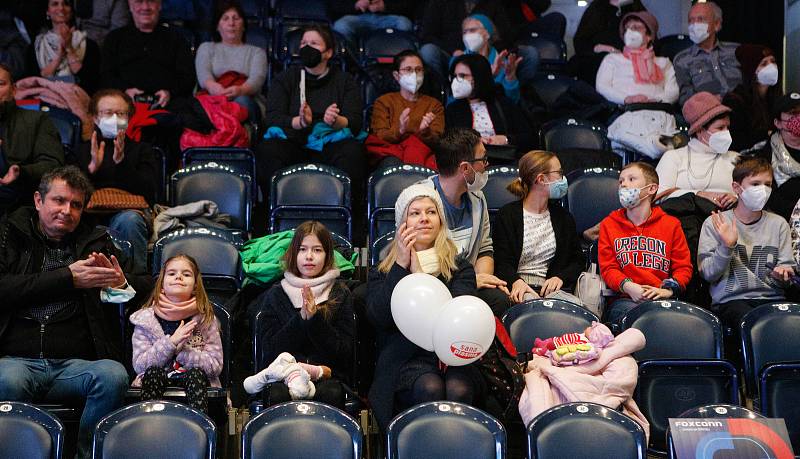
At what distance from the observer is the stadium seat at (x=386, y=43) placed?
8.49 m

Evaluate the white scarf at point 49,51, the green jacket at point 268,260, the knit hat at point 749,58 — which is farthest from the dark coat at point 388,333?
the white scarf at point 49,51

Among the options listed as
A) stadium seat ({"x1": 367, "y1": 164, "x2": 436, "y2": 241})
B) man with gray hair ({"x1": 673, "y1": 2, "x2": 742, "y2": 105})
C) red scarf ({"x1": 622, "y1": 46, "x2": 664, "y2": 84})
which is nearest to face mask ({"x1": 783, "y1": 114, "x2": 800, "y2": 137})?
man with gray hair ({"x1": 673, "y1": 2, "x2": 742, "y2": 105})

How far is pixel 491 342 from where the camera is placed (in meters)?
4.40

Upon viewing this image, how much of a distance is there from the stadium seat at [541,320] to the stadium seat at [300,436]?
1.11 meters

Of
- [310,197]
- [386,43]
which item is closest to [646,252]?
[310,197]

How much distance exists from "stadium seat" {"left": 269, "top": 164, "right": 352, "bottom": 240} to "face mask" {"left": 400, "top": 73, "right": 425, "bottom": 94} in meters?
1.06

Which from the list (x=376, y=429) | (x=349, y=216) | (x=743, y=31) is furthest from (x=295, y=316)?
(x=743, y=31)

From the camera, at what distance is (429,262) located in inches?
184

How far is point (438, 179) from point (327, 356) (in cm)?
115

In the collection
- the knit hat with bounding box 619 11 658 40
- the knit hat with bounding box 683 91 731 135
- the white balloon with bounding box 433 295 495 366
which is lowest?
the white balloon with bounding box 433 295 495 366

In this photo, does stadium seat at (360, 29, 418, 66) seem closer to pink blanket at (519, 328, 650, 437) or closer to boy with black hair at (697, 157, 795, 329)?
boy with black hair at (697, 157, 795, 329)

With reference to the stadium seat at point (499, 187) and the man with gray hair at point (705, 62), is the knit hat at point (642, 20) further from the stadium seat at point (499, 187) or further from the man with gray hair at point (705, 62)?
the stadium seat at point (499, 187)

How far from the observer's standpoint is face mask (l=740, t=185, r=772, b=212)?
18.4 feet

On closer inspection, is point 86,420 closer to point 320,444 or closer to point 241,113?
point 320,444
